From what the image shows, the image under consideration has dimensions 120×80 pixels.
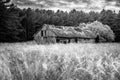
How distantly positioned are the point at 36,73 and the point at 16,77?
32cm

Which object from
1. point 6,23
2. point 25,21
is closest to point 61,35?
point 6,23

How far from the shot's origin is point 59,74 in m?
2.60

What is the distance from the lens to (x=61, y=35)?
112ft

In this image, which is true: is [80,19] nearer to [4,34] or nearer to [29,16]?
[29,16]

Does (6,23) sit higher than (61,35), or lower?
higher

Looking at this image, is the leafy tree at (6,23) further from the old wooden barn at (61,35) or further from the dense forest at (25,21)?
the old wooden barn at (61,35)

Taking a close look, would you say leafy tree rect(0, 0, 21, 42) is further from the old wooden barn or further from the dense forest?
the old wooden barn

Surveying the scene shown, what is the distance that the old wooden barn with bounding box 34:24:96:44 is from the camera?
34.5 metres

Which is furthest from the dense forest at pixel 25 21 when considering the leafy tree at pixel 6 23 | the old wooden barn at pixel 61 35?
the old wooden barn at pixel 61 35

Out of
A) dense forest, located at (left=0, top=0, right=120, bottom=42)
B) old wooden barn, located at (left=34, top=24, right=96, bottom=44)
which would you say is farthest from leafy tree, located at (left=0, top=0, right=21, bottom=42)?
old wooden barn, located at (left=34, top=24, right=96, bottom=44)

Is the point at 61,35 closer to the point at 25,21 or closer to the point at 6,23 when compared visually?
the point at 6,23

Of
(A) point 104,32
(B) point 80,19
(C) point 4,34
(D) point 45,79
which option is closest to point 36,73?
(D) point 45,79

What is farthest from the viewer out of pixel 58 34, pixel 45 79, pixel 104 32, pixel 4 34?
pixel 104 32

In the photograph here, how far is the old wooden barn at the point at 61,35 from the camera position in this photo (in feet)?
113
